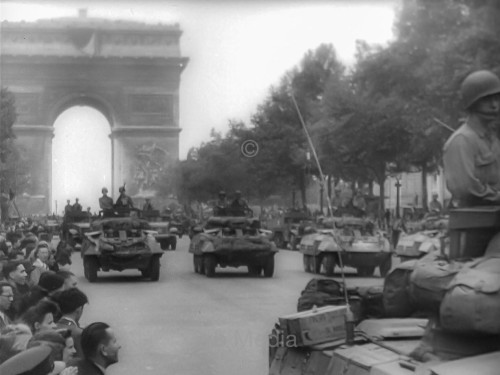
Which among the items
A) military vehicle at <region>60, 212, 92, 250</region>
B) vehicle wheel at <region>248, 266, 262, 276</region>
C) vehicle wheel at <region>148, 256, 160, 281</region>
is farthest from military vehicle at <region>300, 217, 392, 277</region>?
military vehicle at <region>60, 212, 92, 250</region>

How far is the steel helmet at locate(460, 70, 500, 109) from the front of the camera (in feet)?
15.6

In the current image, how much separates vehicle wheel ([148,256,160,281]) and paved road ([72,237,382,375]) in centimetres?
21

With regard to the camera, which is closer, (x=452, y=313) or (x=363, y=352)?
(x=452, y=313)

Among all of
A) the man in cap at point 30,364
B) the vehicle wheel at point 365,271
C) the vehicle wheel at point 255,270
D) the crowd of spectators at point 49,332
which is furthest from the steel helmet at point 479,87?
the vehicle wheel at point 255,270

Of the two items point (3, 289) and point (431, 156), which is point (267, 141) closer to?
point (431, 156)

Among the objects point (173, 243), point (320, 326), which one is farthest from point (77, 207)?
point (320, 326)

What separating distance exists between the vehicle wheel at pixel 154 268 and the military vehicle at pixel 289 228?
1094 cm

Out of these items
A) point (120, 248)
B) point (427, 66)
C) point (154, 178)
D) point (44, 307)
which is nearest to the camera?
point (44, 307)

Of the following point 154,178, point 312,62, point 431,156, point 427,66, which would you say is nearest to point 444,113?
point 431,156

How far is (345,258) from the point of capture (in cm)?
2141

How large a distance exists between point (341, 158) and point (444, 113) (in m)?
6.73

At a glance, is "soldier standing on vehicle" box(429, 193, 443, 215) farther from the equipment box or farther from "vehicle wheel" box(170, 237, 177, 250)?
the equipment box

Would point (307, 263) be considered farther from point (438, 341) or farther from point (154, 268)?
point (438, 341)

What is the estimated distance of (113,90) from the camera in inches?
2018
